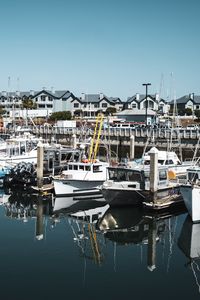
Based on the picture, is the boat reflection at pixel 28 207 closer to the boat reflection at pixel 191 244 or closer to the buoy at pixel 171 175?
the boat reflection at pixel 191 244

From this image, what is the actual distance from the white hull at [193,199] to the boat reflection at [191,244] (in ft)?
2.16

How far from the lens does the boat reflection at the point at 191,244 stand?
2227cm

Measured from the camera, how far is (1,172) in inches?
1783

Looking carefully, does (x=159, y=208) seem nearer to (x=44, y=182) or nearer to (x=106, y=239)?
(x=106, y=239)

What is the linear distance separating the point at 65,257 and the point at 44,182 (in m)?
18.5

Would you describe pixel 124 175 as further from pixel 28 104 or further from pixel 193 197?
pixel 28 104

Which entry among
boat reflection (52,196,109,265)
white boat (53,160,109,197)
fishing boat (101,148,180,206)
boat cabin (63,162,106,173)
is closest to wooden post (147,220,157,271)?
boat reflection (52,196,109,265)

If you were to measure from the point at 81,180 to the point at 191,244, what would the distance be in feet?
44.9

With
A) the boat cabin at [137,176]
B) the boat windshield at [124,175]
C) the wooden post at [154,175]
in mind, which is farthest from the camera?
the boat windshield at [124,175]

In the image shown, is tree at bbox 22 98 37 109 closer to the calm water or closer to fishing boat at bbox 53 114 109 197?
fishing boat at bbox 53 114 109 197

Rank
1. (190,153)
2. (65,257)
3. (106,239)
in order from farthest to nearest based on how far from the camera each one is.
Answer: (190,153)
(106,239)
(65,257)

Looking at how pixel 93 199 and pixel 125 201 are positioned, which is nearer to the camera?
pixel 125 201

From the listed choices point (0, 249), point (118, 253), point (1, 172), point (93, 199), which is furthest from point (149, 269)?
point (1, 172)

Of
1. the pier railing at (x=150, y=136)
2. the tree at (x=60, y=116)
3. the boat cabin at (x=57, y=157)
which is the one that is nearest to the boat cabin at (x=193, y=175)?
the boat cabin at (x=57, y=157)
